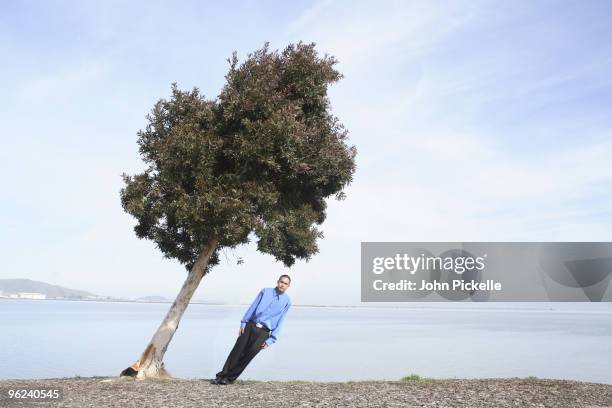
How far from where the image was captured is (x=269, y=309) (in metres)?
15.4

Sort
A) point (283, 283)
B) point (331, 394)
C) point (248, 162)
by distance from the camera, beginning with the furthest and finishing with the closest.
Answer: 1. point (248, 162)
2. point (283, 283)
3. point (331, 394)

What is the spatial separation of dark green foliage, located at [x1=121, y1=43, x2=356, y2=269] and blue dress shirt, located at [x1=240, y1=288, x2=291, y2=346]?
219 cm

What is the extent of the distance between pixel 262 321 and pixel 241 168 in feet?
15.6

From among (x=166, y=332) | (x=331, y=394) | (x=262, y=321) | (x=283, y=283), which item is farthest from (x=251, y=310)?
(x=166, y=332)

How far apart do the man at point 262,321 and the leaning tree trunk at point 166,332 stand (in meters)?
3.37

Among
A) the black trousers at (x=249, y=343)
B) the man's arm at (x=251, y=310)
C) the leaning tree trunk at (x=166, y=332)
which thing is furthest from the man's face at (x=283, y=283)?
the leaning tree trunk at (x=166, y=332)

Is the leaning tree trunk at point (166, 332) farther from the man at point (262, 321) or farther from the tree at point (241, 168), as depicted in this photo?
the man at point (262, 321)

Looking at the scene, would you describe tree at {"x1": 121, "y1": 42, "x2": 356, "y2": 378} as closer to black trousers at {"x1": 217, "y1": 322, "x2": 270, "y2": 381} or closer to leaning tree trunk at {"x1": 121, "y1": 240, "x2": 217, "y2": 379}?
leaning tree trunk at {"x1": 121, "y1": 240, "x2": 217, "y2": 379}

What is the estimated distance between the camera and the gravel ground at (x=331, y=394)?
12992 mm

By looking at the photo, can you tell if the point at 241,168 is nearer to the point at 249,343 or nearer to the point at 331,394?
the point at 249,343

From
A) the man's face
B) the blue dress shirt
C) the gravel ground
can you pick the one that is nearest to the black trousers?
the blue dress shirt

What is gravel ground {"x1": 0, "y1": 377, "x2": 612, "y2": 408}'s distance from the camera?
12992 mm

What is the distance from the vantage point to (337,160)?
1828 centimetres

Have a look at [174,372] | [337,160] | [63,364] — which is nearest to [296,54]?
[337,160]
